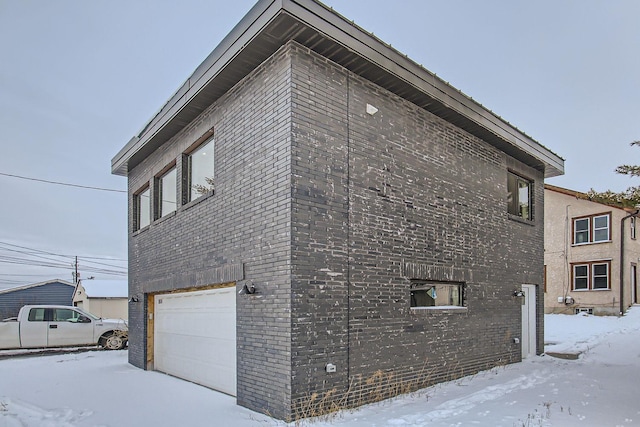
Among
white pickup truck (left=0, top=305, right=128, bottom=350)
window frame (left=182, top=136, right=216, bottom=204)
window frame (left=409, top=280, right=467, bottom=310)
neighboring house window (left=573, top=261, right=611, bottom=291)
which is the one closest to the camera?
window frame (left=409, top=280, right=467, bottom=310)

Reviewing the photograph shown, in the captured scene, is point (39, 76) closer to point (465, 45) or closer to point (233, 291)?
point (233, 291)

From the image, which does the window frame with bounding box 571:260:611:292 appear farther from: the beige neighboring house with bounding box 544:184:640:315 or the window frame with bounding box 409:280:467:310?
the window frame with bounding box 409:280:467:310

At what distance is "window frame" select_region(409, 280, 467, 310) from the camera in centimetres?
827

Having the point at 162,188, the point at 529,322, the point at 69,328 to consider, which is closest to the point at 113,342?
the point at 69,328

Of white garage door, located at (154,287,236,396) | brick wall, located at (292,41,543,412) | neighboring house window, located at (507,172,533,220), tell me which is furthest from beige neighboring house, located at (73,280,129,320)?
neighboring house window, located at (507,172,533,220)

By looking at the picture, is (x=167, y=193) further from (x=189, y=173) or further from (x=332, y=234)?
(x=332, y=234)

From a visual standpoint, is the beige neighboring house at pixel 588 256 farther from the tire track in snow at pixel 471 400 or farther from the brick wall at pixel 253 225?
the brick wall at pixel 253 225

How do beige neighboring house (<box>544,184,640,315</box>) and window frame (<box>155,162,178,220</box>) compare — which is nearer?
window frame (<box>155,162,178,220</box>)

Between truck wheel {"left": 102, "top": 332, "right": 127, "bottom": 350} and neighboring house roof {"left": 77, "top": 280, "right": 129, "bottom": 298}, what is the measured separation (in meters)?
12.0

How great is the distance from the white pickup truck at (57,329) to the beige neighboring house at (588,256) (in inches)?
830

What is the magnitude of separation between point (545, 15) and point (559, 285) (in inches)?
653

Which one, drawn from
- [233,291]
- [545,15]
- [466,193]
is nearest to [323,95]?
[233,291]

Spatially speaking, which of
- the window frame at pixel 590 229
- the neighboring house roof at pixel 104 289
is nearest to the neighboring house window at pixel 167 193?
the neighboring house roof at pixel 104 289

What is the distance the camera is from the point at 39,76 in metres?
32.7
